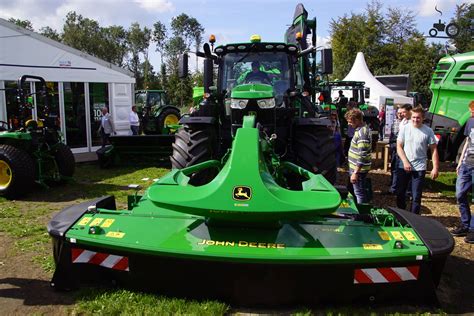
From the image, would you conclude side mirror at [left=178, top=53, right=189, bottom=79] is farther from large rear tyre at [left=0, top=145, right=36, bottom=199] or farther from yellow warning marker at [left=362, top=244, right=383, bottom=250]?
yellow warning marker at [left=362, top=244, right=383, bottom=250]

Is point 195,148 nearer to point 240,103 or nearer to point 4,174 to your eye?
point 240,103

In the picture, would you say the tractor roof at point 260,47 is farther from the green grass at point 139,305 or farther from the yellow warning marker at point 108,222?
the green grass at point 139,305

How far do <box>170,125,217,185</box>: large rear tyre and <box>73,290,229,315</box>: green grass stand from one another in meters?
1.81

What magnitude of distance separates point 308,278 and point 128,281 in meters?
1.36

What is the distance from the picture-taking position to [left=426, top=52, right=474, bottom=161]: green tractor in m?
7.88

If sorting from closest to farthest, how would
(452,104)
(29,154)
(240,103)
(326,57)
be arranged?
(240,103), (326,57), (29,154), (452,104)

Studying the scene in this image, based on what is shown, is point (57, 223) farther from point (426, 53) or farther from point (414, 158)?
point (426, 53)

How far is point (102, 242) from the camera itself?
3.29 metres

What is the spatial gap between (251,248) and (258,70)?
332 cm

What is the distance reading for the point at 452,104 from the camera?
26.7 feet

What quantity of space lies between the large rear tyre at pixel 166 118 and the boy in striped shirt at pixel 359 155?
11.8 metres

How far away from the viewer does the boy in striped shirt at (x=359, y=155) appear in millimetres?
5367

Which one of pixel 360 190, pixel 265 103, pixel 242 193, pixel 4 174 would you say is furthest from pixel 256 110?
pixel 4 174

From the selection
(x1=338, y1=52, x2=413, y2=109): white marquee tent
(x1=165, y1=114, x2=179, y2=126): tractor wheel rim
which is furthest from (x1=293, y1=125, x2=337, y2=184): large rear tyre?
(x1=338, y1=52, x2=413, y2=109): white marquee tent
